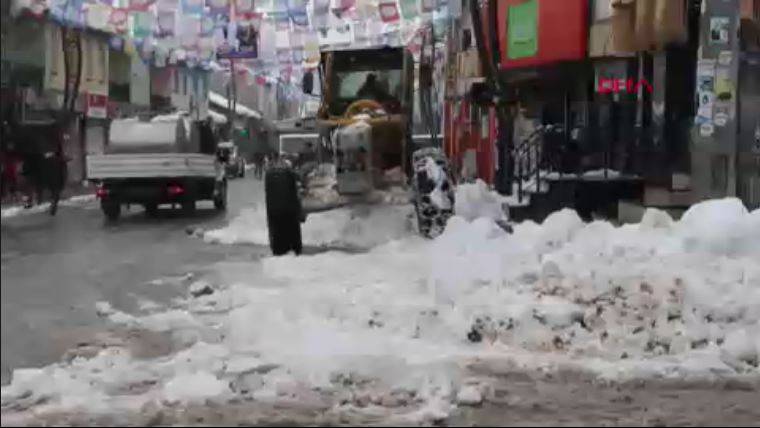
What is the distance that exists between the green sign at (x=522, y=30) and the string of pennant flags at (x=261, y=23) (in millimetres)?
2355

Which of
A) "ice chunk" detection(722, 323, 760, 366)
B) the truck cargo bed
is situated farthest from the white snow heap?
the truck cargo bed

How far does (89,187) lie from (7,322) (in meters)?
24.0

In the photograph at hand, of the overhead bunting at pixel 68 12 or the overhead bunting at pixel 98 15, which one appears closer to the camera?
the overhead bunting at pixel 68 12

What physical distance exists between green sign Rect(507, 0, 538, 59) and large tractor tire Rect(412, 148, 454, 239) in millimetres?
10476

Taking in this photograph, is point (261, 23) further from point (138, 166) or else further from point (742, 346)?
point (742, 346)

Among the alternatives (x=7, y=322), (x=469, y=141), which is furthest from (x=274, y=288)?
(x=469, y=141)

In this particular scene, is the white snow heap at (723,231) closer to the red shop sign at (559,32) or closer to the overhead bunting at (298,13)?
the overhead bunting at (298,13)

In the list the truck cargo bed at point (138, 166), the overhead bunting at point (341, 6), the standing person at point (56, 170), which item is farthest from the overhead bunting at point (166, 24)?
the overhead bunting at point (341, 6)

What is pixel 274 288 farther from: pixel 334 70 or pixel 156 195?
pixel 156 195

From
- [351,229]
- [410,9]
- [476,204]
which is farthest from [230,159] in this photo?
[476,204]

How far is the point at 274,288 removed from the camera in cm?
1196

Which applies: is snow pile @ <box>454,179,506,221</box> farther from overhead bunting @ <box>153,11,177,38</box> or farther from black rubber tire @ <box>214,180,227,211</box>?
overhead bunting @ <box>153,11,177,38</box>

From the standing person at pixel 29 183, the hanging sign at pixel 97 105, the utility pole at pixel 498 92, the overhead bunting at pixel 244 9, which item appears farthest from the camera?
the hanging sign at pixel 97 105

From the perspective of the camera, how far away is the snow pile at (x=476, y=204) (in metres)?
17.7
